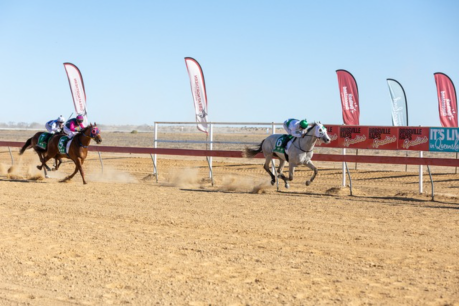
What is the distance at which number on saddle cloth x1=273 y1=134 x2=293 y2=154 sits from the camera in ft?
51.6

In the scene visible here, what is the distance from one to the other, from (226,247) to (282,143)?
25.9ft

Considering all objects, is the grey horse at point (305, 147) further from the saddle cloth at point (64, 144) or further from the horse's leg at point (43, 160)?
the horse's leg at point (43, 160)

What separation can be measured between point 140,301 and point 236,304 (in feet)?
2.92

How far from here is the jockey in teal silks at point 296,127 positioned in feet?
49.8

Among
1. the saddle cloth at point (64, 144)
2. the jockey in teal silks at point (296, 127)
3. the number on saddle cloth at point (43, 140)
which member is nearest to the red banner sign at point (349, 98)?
the jockey in teal silks at point (296, 127)

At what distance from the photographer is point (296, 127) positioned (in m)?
15.5

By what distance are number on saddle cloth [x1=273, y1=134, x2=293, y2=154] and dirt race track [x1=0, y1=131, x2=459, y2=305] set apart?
105 cm

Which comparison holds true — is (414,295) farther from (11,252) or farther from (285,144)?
(285,144)

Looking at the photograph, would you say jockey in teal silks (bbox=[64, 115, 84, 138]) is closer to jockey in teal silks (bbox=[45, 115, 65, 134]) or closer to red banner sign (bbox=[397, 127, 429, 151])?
jockey in teal silks (bbox=[45, 115, 65, 134])

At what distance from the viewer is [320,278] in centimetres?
651

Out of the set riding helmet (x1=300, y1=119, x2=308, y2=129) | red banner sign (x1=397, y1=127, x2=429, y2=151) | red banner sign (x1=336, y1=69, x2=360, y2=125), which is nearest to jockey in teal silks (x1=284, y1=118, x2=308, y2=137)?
riding helmet (x1=300, y1=119, x2=308, y2=129)

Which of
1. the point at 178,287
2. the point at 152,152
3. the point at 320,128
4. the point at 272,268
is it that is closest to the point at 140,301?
the point at 178,287

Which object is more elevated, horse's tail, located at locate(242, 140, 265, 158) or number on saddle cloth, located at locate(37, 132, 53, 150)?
number on saddle cloth, located at locate(37, 132, 53, 150)

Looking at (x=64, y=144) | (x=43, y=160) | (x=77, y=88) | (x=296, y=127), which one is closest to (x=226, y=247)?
(x=296, y=127)
